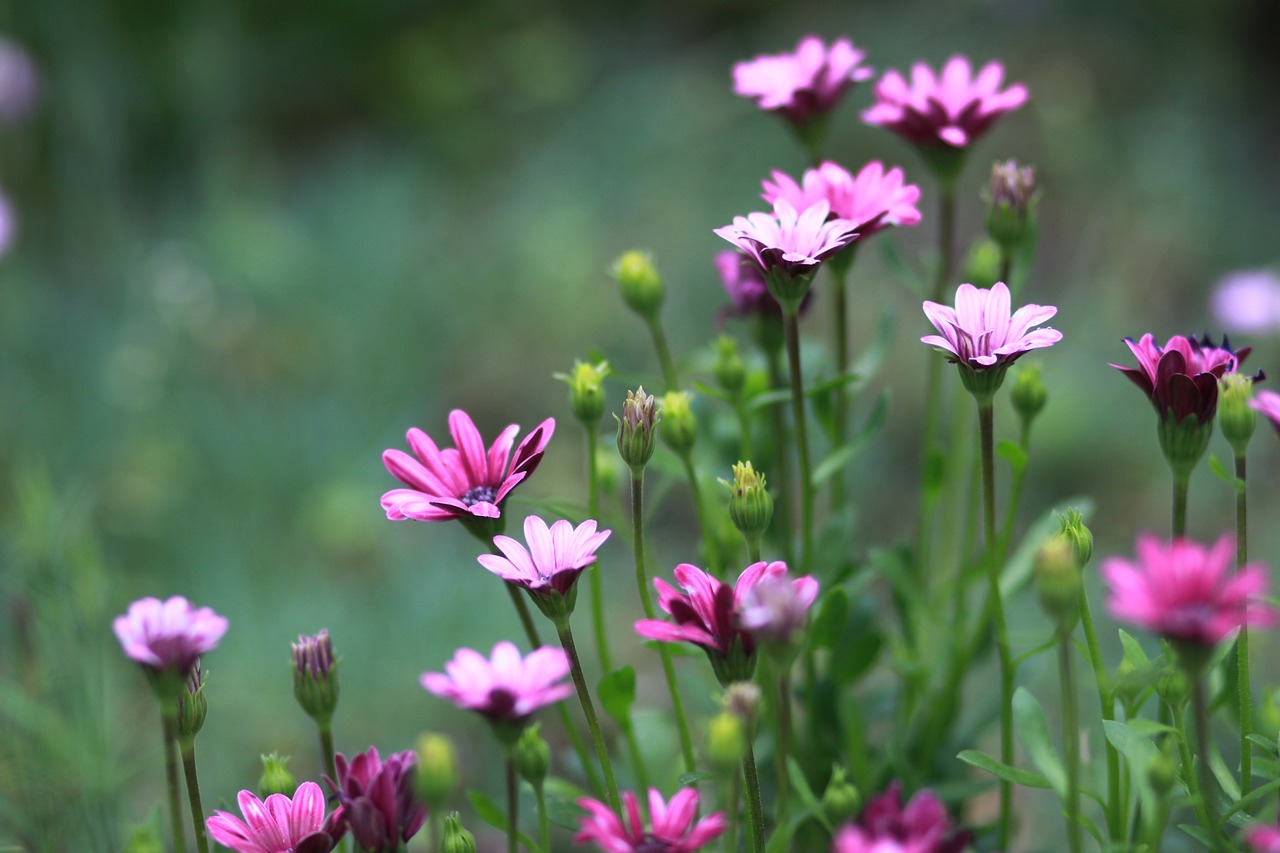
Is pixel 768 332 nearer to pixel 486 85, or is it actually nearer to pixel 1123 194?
pixel 1123 194

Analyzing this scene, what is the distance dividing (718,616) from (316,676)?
16 centimetres

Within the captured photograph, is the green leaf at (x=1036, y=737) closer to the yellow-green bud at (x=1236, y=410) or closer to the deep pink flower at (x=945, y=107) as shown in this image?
the yellow-green bud at (x=1236, y=410)

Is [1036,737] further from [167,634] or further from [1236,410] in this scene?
[167,634]

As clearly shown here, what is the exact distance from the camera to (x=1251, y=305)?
1.26 m

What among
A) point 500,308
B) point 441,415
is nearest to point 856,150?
point 500,308

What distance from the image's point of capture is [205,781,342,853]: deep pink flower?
41 cm

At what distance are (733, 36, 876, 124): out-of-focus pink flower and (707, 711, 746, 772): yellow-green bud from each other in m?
0.33

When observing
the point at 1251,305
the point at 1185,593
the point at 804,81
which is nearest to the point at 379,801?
the point at 1185,593

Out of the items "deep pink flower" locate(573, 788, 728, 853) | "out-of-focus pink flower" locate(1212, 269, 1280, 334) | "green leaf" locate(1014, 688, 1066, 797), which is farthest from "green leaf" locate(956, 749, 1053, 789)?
"out-of-focus pink flower" locate(1212, 269, 1280, 334)

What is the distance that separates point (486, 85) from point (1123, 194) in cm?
107

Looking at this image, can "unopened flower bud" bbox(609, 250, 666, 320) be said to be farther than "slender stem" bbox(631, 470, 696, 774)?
Yes

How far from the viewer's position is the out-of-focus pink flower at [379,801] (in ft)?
1.26

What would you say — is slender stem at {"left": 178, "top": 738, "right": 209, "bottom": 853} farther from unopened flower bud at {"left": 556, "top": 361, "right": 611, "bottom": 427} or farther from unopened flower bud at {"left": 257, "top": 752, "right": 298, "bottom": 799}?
unopened flower bud at {"left": 556, "top": 361, "right": 611, "bottom": 427}

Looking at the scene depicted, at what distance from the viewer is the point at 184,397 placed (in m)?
1.39
